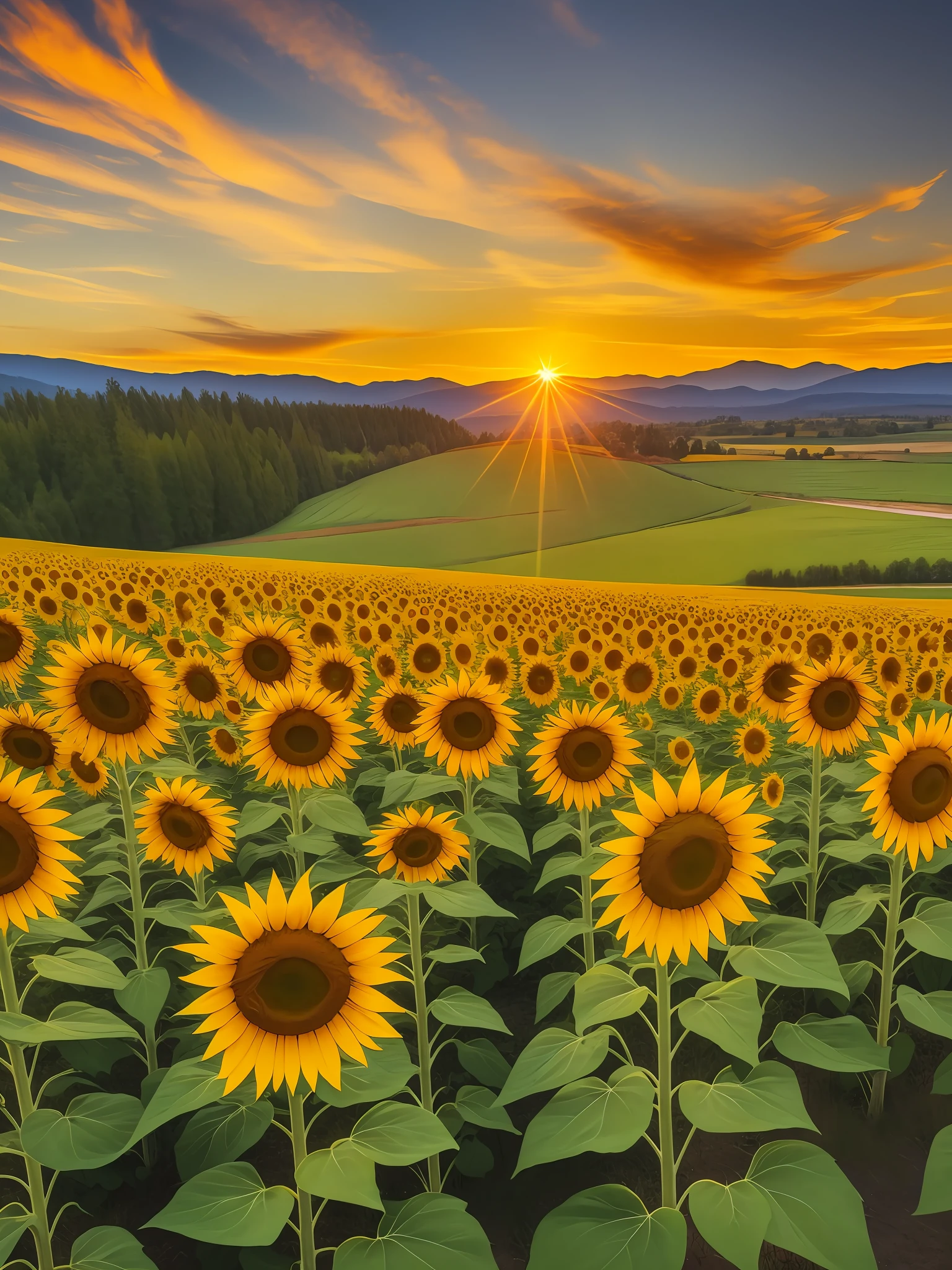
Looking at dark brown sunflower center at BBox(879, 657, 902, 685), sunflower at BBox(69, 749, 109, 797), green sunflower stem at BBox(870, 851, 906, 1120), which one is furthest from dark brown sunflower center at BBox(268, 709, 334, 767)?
dark brown sunflower center at BBox(879, 657, 902, 685)

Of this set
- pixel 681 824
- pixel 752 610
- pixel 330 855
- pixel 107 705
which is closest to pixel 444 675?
pixel 330 855

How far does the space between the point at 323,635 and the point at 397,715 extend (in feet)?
9.90

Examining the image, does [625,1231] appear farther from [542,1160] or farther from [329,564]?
[329,564]

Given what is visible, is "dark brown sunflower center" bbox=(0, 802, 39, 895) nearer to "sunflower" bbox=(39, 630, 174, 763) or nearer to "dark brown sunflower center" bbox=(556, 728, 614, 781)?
"sunflower" bbox=(39, 630, 174, 763)

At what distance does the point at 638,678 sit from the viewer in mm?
7730

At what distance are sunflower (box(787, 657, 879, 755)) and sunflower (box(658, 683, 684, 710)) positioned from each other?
11.9 feet

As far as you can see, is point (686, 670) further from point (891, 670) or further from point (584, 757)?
point (584, 757)

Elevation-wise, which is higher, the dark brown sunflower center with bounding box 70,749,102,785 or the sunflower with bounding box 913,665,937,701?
the dark brown sunflower center with bounding box 70,749,102,785

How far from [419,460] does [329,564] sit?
19.4 feet

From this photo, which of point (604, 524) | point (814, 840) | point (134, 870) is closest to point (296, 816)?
point (134, 870)

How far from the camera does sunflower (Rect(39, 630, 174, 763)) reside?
3432 millimetres

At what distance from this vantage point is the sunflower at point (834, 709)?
13.4ft

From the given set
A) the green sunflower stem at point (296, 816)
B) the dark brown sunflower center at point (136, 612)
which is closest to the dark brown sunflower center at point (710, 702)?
the green sunflower stem at point (296, 816)

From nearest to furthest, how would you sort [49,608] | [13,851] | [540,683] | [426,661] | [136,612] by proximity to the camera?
[13,851]
[426,661]
[540,683]
[136,612]
[49,608]
